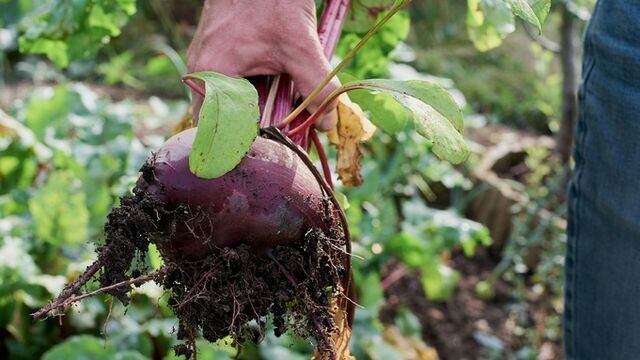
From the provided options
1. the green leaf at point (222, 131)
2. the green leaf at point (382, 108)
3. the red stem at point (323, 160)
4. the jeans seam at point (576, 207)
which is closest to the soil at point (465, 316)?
the jeans seam at point (576, 207)

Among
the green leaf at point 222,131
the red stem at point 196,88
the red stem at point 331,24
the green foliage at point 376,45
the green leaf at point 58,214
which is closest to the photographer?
the green leaf at point 222,131

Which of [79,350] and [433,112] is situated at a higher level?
[433,112]

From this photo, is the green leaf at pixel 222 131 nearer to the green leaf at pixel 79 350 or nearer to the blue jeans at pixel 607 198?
the blue jeans at pixel 607 198

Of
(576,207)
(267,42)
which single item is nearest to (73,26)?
(267,42)

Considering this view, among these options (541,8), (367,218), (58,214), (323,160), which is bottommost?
(367,218)

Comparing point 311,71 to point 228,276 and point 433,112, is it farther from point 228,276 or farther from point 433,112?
point 228,276

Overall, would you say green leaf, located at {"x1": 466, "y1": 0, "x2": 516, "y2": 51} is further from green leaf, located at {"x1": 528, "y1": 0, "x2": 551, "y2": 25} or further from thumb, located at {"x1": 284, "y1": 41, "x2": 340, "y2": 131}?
thumb, located at {"x1": 284, "y1": 41, "x2": 340, "y2": 131}

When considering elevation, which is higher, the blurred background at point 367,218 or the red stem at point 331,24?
the red stem at point 331,24
